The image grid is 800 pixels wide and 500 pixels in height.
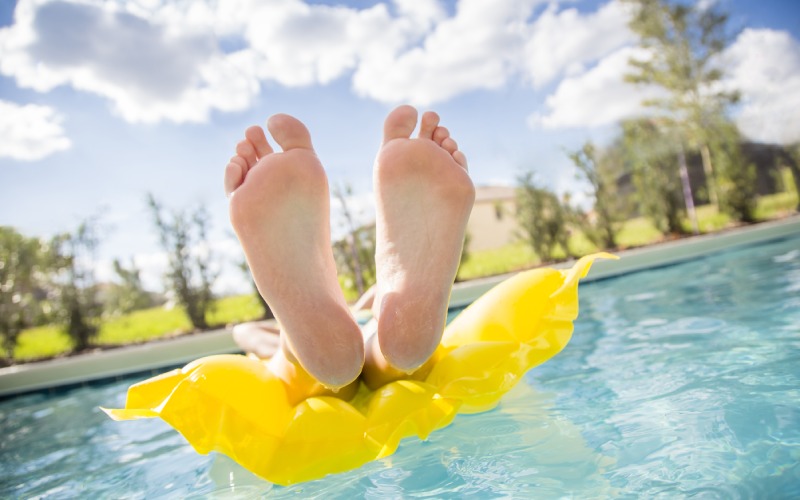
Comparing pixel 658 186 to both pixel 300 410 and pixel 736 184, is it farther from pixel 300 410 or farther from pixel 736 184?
pixel 300 410

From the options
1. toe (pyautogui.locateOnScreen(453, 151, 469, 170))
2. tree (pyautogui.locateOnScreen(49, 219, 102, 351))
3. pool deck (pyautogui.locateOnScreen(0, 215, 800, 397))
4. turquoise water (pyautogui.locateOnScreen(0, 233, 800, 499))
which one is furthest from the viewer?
tree (pyautogui.locateOnScreen(49, 219, 102, 351))

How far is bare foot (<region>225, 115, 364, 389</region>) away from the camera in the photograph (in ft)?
3.56

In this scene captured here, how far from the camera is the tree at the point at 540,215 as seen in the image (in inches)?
299

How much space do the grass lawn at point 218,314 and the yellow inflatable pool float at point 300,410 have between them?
5.94m

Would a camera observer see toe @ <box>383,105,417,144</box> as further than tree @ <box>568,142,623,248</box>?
No

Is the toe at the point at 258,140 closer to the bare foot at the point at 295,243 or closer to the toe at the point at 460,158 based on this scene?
the bare foot at the point at 295,243

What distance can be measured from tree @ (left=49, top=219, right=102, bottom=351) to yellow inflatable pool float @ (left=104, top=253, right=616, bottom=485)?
6466mm

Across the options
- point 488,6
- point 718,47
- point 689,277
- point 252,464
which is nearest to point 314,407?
point 252,464

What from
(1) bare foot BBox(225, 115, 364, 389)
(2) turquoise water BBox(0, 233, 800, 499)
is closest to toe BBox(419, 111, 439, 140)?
(1) bare foot BBox(225, 115, 364, 389)

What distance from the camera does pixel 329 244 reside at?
1.25 metres

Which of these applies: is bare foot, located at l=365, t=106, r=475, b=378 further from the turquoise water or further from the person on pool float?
the turquoise water

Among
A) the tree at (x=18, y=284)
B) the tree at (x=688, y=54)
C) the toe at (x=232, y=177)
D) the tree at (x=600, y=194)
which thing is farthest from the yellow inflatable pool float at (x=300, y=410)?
the tree at (x=688, y=54)

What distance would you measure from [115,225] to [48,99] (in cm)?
209

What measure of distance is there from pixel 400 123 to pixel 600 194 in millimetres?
7245
